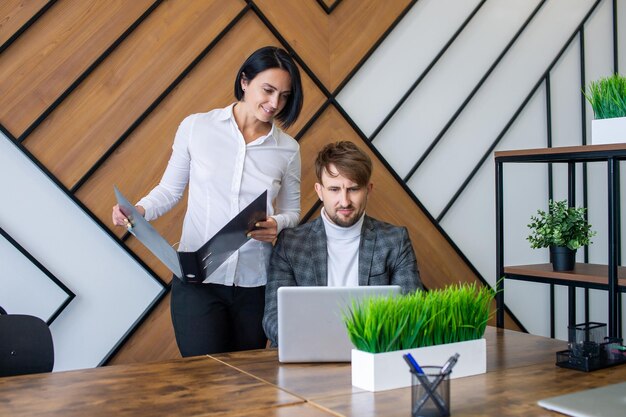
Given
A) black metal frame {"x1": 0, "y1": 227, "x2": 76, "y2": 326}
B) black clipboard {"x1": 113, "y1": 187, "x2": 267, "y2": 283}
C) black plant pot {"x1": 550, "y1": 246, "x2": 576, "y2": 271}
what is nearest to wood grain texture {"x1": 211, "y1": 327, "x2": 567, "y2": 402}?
black clipboard {"x1": 113, "y1": 187, "x2": 267, "y2": 283}

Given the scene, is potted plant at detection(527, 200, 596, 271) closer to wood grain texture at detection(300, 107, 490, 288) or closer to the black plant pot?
the black plant pot

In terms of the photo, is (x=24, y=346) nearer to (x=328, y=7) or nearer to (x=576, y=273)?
(x=576, y=273)

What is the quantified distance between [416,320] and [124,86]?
1.69 meters

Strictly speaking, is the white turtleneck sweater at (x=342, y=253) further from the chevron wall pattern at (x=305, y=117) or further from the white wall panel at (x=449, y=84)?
the white wall panel at (x=449, y=84)

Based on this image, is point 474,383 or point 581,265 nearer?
point 474,383

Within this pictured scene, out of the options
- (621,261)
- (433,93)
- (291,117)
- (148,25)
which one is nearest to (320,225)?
(291,117)

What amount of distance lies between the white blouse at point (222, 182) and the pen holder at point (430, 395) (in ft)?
3.34

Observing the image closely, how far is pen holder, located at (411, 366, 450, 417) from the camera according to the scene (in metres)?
1.20

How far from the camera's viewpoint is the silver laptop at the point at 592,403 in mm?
1184

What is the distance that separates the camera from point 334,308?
1561mm

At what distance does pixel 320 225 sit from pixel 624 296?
94.5 inches

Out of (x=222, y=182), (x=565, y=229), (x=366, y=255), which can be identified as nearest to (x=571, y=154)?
(x=565, y=229)

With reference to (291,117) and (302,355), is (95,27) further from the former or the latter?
(302,355)

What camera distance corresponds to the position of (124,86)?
8.71ft
